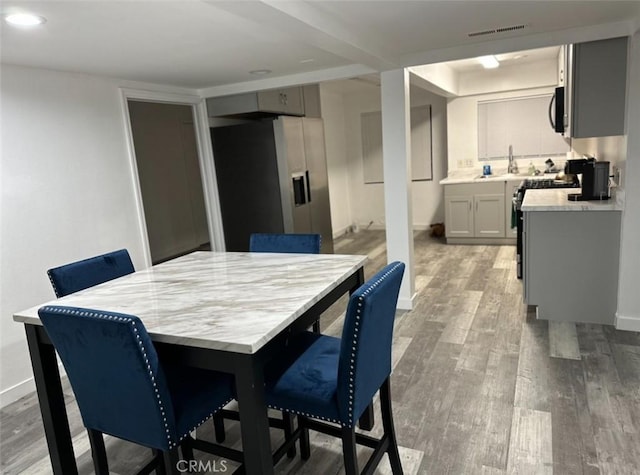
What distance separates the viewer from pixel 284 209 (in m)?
4.77

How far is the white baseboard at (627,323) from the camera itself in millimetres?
3209

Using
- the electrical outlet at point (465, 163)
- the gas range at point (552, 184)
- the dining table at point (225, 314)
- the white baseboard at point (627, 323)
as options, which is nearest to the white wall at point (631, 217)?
the white baseboard at point (627, 323)

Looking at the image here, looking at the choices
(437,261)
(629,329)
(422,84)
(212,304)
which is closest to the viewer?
(212,304)

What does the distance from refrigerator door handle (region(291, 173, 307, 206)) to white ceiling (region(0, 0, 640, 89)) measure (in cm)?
143

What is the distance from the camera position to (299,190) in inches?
197

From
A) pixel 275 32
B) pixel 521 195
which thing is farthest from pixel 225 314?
pixel 521 195

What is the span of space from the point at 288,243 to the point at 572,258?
217 centimetres

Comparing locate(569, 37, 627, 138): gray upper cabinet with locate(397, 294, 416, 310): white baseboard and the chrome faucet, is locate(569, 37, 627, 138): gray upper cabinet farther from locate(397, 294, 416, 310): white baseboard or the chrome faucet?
the chrome faucet

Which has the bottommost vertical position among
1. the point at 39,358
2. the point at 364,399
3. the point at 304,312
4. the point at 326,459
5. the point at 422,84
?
the point at 326,459

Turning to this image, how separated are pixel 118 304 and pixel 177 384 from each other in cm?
43

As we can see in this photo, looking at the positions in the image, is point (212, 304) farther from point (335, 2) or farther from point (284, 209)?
point (284, 209)

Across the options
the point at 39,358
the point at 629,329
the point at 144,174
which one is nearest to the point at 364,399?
the point at 39,358

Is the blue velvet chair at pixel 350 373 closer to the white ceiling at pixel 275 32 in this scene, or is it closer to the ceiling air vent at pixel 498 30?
A: the white ceiling at pixel 275 32

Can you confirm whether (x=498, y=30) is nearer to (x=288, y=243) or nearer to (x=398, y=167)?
(x=398, y=167)
